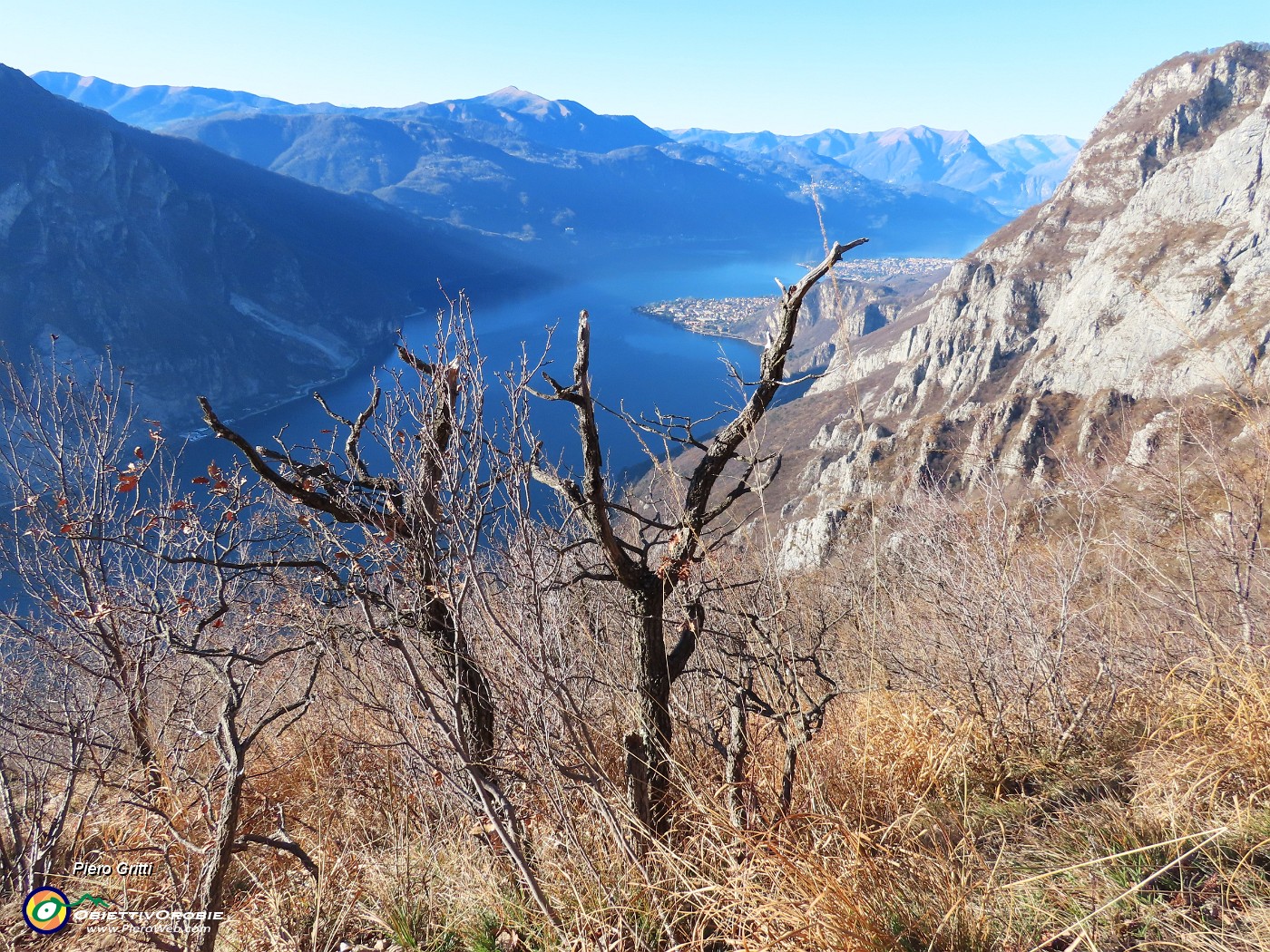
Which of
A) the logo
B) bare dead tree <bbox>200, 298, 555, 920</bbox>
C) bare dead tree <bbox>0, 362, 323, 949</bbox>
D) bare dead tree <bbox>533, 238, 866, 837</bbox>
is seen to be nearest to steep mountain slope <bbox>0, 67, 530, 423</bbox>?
bare dead tree <bbox>0, 362, 323, 949</bbox>

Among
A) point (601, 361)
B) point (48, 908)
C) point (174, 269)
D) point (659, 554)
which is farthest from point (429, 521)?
point (174, 269)

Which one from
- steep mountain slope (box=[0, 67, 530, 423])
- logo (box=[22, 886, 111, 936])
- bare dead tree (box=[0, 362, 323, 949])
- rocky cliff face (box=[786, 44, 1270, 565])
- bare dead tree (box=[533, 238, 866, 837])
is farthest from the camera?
steep mountain slope (box=[0, 67, 530, 423])

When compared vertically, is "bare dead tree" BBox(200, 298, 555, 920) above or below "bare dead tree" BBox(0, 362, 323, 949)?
above

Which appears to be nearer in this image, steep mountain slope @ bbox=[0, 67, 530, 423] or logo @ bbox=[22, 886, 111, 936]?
logo @ bbox=[22, 886, 111, 936]

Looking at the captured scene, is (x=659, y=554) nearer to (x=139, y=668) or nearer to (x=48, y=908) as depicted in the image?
(x=48, y=908)

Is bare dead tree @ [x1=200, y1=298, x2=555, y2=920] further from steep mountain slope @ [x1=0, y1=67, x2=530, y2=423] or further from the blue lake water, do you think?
steep mountain slope @ [x1=0, y1=67, x2=530, y2=423]

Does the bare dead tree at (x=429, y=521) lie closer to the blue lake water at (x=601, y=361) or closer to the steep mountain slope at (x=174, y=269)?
the blue lake water at (x=601, y=361)

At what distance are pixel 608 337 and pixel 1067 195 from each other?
64.1 m

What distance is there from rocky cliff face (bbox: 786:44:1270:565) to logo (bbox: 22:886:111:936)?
35.7m

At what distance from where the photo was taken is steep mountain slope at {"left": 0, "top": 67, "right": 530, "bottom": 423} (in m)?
90.0

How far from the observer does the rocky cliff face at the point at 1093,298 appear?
2044 inches

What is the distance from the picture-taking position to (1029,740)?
118 inches

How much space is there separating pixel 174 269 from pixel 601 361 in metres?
71.6

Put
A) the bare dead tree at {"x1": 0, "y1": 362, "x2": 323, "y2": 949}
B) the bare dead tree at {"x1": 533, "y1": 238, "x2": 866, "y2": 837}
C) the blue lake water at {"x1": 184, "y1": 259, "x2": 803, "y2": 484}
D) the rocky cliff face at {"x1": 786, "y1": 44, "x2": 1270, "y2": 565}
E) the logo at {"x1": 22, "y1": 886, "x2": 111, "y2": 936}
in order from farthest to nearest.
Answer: the blue lake water at {"x1": 184, "y1": 259, "x2": 803, "y2": 484} → the rocky cliff face at {"x1": 786, "y1": 44, "x2": 1270, "y2": 565} → the bare dead tree at {"x1": 0, "y1": 362, "x2": 323, "y2": 949} → the logo at {"x1": 22, "y1": 886, "x2": 111, "y2": 936} → the bare dead tree at {"x1": 533, "y1": 238, "x2": 866, "y2": 837}
